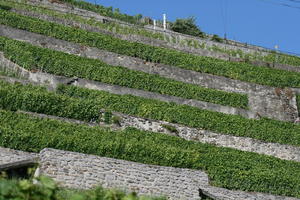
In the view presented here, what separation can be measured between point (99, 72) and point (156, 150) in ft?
30.7

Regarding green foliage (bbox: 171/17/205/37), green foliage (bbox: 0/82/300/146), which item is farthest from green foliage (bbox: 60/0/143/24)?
green foliage (bbox: 0/82/300/146)

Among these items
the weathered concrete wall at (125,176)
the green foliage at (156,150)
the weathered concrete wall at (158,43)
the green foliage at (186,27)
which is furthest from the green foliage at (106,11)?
the weathered concrete wall at (125,176)

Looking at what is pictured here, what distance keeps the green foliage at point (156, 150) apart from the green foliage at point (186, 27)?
24.7 metres

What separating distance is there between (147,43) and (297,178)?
15674 millimetres

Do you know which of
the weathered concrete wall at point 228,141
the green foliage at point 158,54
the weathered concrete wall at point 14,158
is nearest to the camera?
the weathered concrete wall at point 14,158

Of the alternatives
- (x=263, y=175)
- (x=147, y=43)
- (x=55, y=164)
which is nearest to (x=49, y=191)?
(x=55, y=164)

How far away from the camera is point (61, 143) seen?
69.4ft

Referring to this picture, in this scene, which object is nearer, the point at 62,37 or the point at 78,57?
the point at 78,57

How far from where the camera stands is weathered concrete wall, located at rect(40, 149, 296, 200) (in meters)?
19.3

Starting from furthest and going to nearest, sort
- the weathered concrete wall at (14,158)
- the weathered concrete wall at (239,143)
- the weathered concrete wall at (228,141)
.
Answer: the weathered concrete wall at (239,143)
the weathered concrete wall at (228,141)
the weathered concrete wall at (14,158)

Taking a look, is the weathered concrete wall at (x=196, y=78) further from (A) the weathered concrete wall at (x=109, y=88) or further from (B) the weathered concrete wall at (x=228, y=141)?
(B) the weathered concrete wall at (x=228, y=141)

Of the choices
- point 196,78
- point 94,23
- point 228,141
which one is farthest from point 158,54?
point 228,141

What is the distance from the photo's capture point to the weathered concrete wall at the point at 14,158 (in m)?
18.5

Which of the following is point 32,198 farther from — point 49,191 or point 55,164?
point 55,164
